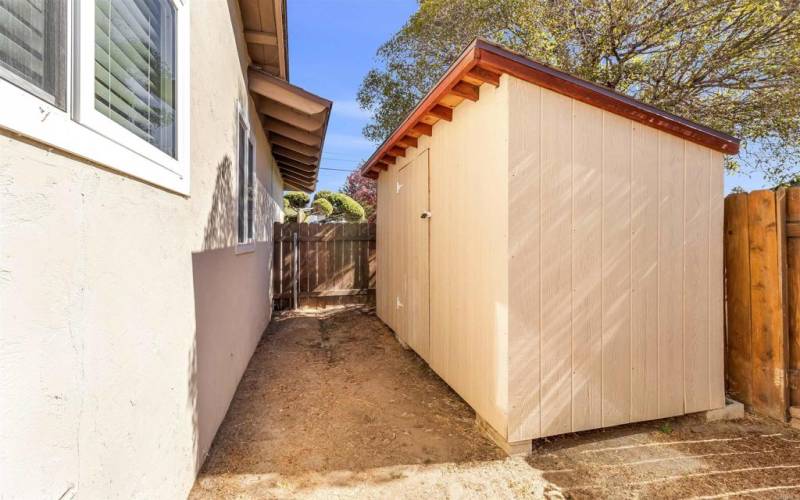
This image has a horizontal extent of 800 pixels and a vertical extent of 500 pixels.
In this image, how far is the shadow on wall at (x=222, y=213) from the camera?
288 centimetres

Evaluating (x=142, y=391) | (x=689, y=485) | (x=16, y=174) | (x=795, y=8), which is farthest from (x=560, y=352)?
(x=795, y=8)

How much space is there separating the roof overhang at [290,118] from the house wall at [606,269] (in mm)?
2729

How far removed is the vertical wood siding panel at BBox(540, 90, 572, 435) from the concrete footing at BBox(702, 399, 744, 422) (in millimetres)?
1420

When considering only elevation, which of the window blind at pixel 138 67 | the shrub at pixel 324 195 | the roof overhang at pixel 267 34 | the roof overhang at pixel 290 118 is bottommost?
the window blind at pixel 138 67

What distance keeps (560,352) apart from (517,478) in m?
0.90

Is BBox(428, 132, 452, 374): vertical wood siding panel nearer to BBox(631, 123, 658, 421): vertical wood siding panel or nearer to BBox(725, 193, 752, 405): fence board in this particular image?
BBox(631, 123, 658, 421): vertical wood siding panel

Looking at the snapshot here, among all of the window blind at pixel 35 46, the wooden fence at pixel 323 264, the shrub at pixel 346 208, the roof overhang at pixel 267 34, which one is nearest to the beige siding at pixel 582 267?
the roof overhang at pixel 267 34

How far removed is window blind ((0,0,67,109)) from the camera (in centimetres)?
99

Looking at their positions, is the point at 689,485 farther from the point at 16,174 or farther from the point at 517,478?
the point at 16,174

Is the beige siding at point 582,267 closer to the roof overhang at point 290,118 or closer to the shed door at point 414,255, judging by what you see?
the shed door at point 414,255

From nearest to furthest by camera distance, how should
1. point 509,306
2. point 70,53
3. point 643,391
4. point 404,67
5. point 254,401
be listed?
point 70,53, point 509,306, point 643,391, point 254,401, point 404,67

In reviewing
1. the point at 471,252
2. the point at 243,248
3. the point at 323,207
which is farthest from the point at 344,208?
the point at 471,252

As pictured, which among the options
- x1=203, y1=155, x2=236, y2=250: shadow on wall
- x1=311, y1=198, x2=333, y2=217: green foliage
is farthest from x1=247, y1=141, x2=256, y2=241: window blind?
x1=311, y1=198, x2=333, y2=217: green foliage

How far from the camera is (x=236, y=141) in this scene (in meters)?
3.87
